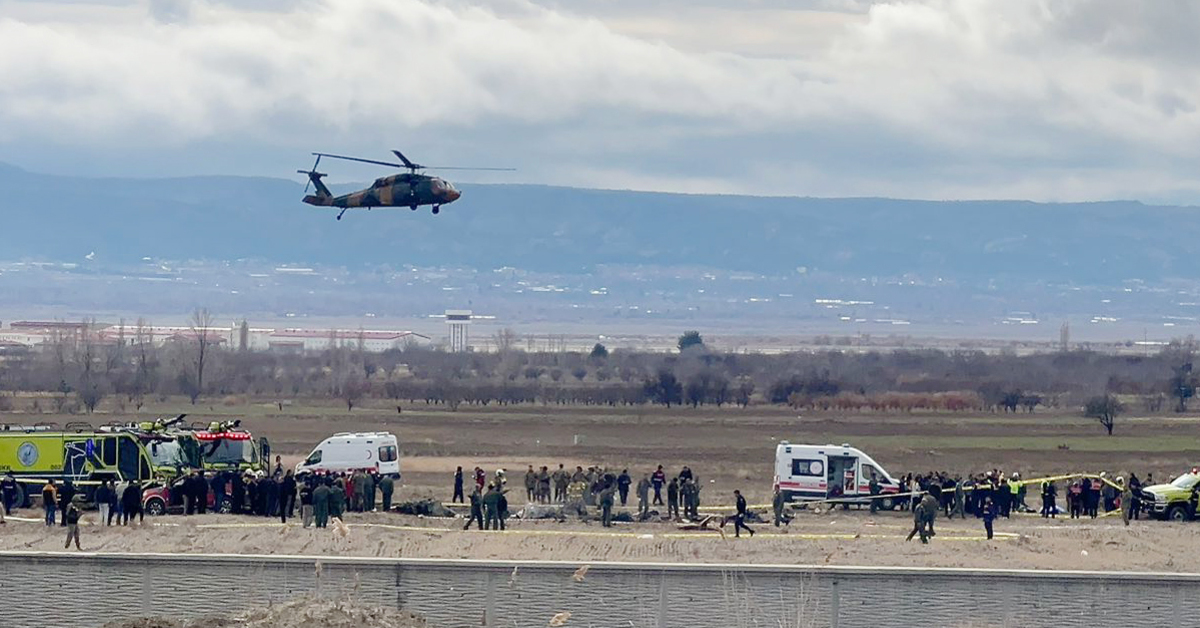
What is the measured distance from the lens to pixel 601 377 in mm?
121250

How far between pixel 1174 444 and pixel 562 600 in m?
46.5

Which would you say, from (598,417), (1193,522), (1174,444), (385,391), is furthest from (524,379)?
(1193,522)

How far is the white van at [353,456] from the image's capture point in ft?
138

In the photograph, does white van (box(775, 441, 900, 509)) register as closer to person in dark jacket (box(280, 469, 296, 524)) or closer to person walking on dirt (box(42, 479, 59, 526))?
person in dark jacket (box(280, 469, 296, 524))

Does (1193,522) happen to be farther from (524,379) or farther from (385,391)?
(524,379)

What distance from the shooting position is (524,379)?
116250mm

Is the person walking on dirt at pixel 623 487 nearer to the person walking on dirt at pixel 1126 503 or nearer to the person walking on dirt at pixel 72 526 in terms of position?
the person walking on dirt at pixel 1126 503

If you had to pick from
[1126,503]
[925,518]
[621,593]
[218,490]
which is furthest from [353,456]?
[621,593]

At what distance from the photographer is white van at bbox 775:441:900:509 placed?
39.1 meters

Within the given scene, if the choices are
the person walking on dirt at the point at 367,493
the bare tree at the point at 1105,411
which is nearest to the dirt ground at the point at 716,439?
the bare tree at the point at 1105,411

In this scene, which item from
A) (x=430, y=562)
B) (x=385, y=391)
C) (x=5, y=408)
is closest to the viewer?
(x=430, y=562)

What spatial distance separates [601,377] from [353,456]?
79299 mm

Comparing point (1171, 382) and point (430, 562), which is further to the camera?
point (1171, 382)

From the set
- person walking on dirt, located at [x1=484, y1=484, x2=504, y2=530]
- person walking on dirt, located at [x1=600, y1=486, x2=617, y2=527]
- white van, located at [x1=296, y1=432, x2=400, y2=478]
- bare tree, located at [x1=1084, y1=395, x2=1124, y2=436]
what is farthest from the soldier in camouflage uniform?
bare tree, located at [x1=1084, y1=395, x2=1124, y2=436]
